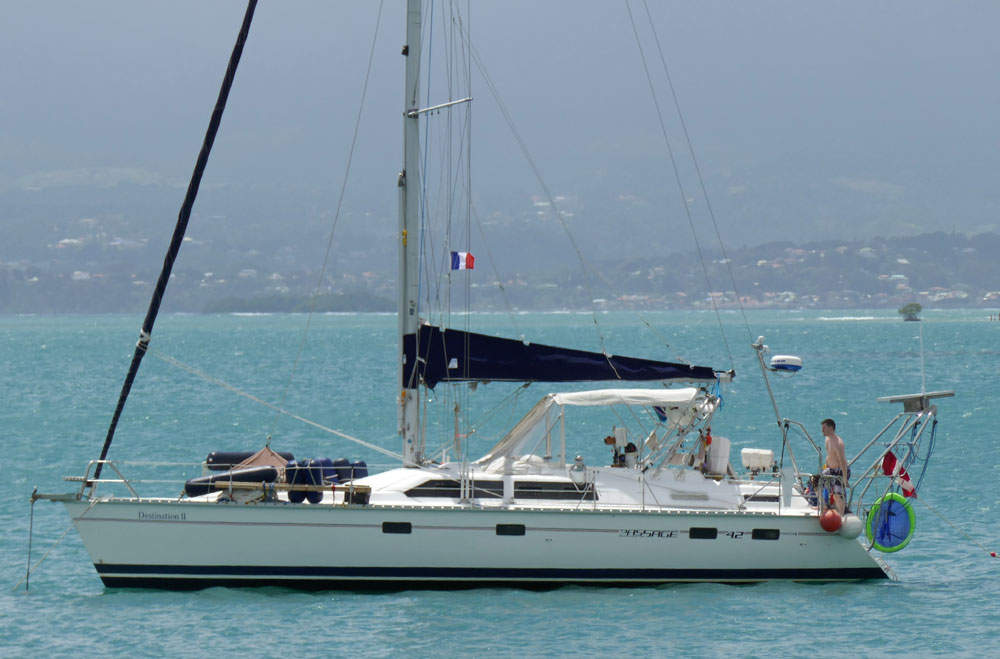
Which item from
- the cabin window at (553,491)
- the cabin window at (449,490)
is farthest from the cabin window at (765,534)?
the cabin window at (449,490)

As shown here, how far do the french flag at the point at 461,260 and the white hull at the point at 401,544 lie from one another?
420cm

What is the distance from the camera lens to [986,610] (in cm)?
2039

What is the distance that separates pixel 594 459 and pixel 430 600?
15726 mm

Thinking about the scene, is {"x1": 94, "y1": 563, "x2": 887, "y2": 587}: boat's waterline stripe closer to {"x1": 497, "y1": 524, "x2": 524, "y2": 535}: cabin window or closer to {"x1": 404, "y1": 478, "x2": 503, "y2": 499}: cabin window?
{"x1": 497, "y1": 524, "x2": 524, "y2": 535}: cabin window

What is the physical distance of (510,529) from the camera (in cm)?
Answer: 2019

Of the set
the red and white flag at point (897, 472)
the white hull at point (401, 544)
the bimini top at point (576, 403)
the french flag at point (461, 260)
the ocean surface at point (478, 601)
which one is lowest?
the ocean surface at point (478, 601)

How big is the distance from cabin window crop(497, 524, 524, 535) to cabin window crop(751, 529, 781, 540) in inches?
138

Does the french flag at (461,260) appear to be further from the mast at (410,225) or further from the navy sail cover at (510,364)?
the navy sail cover at (510,364)

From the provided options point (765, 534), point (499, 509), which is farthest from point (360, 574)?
point (765, 534)

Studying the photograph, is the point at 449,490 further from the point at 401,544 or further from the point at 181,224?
the point at 181,224

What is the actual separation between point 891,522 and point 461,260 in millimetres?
7967

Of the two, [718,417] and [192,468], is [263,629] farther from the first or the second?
[718,417]

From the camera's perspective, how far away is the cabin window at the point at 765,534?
20.6 metres

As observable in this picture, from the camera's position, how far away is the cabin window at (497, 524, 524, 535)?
20.2m
